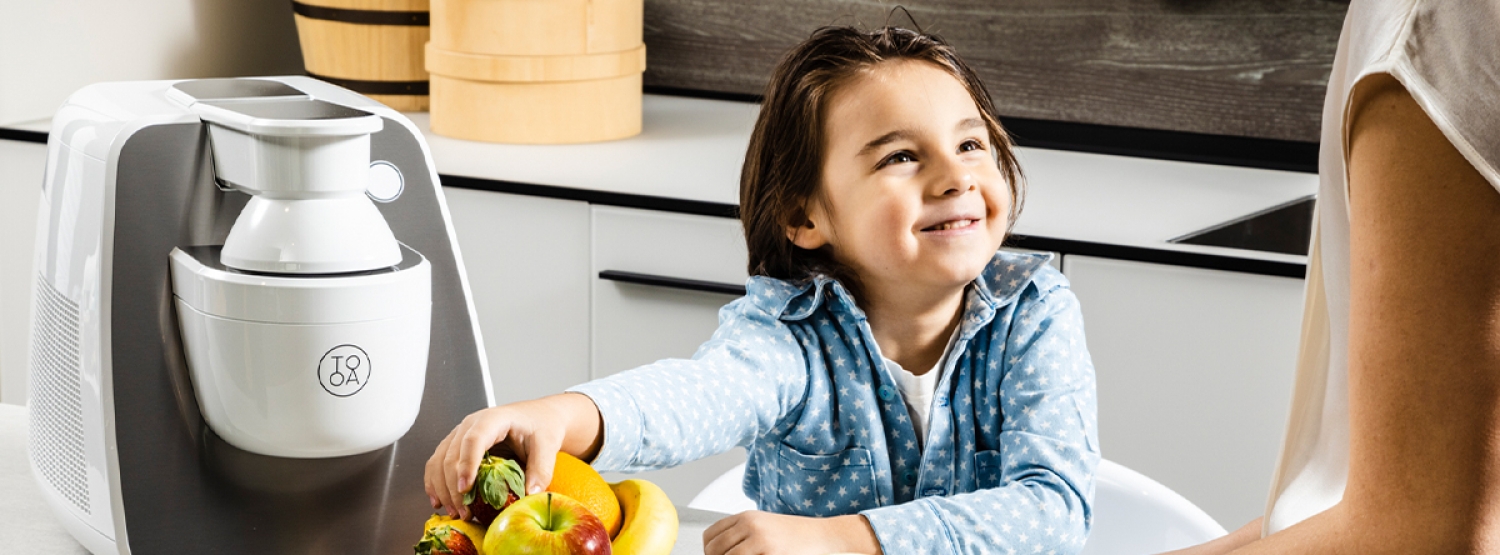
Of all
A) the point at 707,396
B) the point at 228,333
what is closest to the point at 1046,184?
the point at 707,396

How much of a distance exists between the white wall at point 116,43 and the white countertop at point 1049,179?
414mm

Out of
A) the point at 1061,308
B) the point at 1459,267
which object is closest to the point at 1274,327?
the point at 1061,308

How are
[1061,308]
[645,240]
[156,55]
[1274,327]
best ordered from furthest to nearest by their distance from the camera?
[156,55]
[645,240]
[1274,327]
[1061,308]

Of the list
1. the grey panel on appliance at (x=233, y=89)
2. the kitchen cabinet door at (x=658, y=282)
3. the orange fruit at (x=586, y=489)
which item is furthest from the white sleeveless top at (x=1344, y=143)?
the kitchen cabinet door at (x=658, y=282)

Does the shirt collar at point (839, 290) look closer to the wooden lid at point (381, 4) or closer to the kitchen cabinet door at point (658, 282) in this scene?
the kitchen cabinet door at point (658, 282)

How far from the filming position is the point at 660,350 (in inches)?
72.0

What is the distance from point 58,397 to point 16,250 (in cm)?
129

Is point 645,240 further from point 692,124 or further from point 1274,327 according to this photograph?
point 1274,327

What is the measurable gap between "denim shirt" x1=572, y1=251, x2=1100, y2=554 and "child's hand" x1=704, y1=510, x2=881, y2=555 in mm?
133

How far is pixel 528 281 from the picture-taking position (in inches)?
72.8

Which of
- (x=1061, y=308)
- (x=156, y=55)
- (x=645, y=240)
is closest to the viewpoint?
(x=1061, y=308)

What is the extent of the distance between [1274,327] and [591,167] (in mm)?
928

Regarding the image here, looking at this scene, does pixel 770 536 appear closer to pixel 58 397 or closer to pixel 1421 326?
pixel 1421 326

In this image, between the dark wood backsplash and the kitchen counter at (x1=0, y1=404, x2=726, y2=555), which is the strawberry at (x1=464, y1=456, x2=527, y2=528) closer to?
the kitchen counter at (x1=0, y1=404, x2=726, y2=555)
